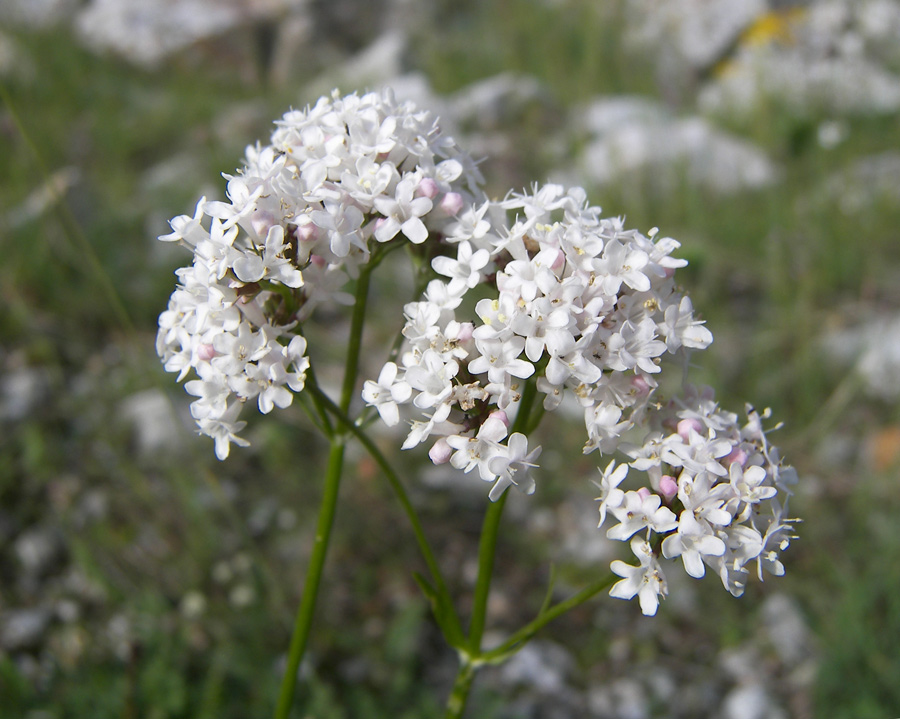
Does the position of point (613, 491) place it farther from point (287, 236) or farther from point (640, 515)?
point (287, 236)

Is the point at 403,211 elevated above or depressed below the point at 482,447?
above

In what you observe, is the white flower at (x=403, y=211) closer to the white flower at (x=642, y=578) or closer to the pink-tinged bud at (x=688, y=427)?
the pink-tinged bud at (x=688, y=427)

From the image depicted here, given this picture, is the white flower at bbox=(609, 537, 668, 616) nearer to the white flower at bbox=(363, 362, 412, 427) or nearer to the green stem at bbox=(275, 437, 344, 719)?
the white flower at bbox=(363, 362, 412, 427)

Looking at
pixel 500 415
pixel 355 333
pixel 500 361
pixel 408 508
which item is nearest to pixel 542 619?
pixel 408 508

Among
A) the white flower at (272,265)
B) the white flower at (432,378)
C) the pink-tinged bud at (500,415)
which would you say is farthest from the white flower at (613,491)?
the white flower at (272,265)

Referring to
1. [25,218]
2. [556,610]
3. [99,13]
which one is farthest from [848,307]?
[99,13]

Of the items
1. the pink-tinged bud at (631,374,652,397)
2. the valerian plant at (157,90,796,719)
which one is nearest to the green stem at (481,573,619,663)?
the valerian plant at (157,90,796,719)
